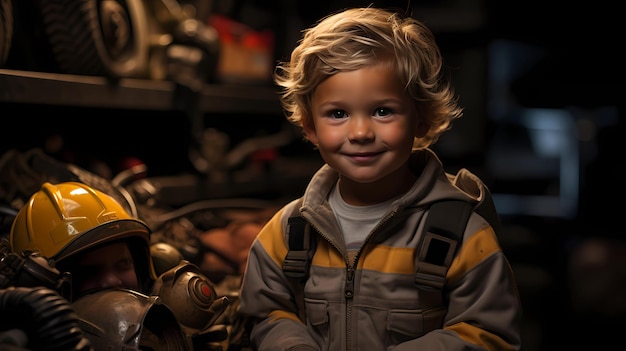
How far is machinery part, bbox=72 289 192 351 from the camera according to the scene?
1318mm

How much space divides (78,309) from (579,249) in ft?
7.29

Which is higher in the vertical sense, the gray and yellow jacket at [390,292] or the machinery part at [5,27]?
the machinery part at [5,27]

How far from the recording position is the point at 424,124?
1467 millimetres

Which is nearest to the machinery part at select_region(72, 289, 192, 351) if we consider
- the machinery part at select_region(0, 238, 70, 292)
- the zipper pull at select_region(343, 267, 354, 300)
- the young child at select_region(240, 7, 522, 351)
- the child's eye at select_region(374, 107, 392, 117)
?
the machinery part at select_region(0, 238, 70, 292)

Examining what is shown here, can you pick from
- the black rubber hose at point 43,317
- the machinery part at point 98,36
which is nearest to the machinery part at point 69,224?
the black rubber hose at point 43,317

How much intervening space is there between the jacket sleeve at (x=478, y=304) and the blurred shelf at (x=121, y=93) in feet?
4.27

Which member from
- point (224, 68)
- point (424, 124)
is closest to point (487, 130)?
point (224, 68)

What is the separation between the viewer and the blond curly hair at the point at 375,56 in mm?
1352

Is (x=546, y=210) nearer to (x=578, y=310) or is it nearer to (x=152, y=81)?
(x=578, y=310)

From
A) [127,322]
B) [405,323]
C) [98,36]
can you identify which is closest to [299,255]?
[405,323]

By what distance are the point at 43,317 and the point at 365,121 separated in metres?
0.64

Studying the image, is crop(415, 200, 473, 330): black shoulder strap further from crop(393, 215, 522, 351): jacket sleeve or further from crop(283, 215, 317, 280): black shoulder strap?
crop(283, 215, 317, 280): black shoulder strap

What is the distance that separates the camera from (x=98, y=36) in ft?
7.86

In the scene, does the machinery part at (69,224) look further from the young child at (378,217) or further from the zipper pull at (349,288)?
the zipper pull at (349,288)
